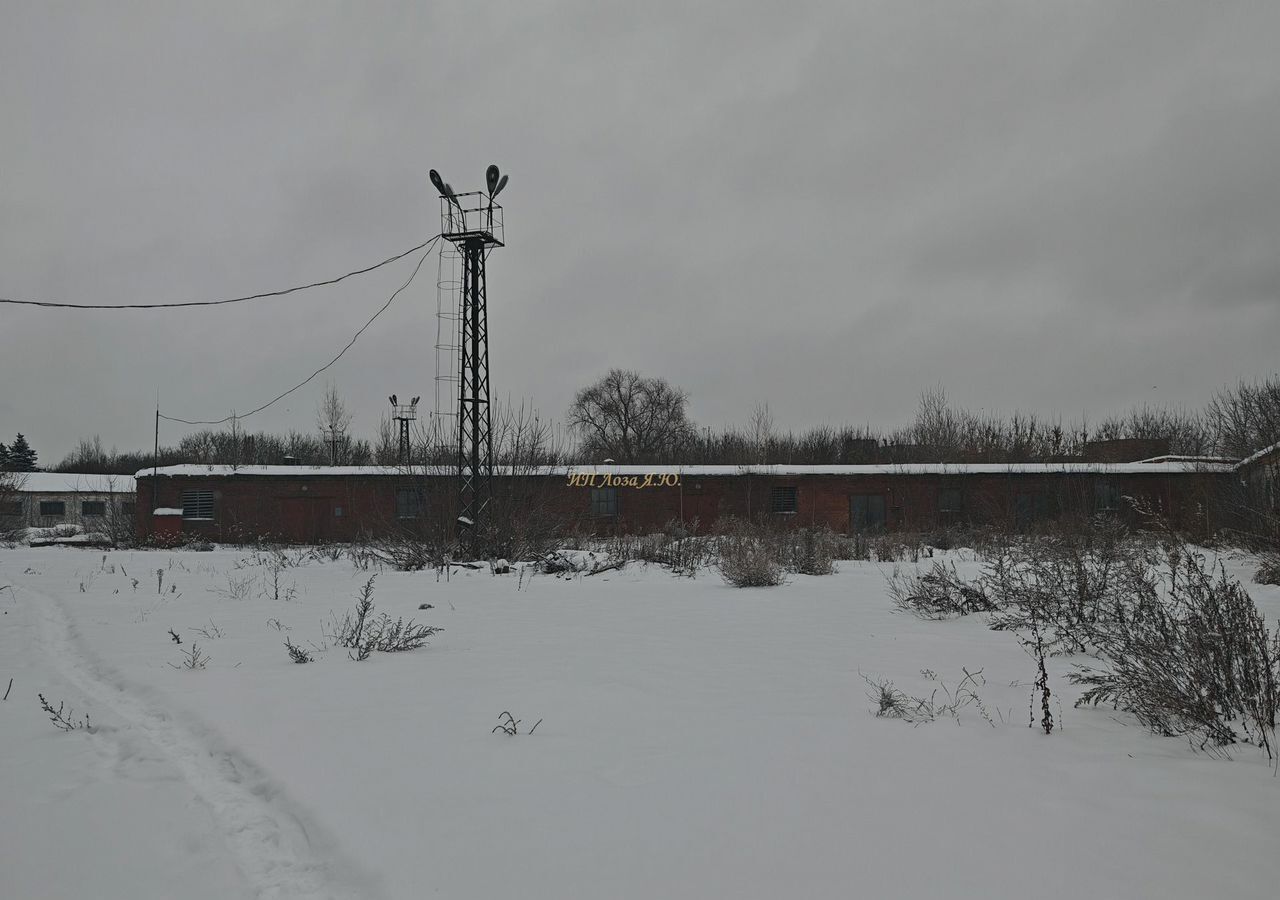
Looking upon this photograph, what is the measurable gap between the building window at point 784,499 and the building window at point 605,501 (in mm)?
6046

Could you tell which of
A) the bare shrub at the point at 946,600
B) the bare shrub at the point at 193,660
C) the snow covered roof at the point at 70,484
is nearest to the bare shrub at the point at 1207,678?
the bare shrub at the point at 946,600

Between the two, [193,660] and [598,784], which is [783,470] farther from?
[598,784]

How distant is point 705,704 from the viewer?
530 centimetres

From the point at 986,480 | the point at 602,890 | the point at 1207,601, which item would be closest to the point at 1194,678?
the point at 1207,601

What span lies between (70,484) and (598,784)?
61.0 meters

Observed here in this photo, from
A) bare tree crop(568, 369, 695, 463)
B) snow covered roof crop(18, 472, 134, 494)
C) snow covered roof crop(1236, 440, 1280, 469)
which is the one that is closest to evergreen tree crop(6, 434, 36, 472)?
snow covered roof crop(18, 472, 134, 494)

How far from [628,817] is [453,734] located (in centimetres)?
158

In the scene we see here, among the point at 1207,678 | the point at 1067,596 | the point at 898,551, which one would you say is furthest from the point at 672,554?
the point at 1207,678

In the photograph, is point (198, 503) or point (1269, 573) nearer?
point (1269, 573)

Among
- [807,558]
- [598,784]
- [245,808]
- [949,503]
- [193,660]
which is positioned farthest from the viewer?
[949,503]

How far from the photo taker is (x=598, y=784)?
3.87 m

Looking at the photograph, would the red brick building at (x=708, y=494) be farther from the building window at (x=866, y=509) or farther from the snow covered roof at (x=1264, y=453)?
the snow covered roof at (x=1264, y=453)

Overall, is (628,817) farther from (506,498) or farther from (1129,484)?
(1129,484)

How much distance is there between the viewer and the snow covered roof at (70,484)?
5138 cm
